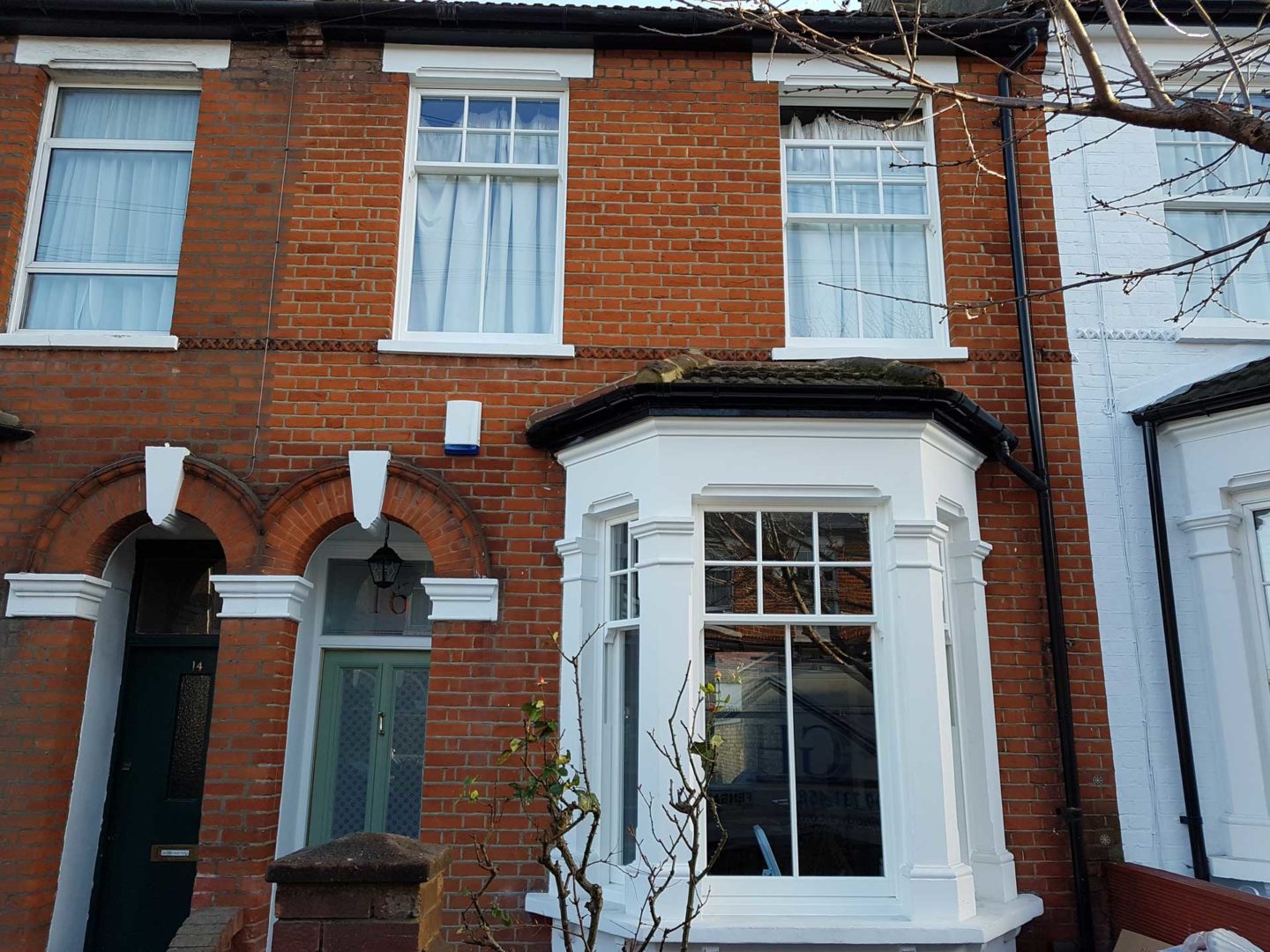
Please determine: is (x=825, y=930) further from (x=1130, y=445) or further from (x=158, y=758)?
(x=158, y=758)

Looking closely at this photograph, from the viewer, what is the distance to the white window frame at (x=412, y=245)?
6.41 metres

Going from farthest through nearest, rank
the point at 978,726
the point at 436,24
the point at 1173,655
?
1. the point at 436,24
2. the point at 1173,655
3. the point at 978,726

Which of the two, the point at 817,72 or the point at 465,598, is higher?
the point at 817,72


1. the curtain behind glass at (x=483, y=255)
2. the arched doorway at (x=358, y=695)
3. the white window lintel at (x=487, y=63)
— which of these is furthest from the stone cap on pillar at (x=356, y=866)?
the white window lintel at (x=487, y=63)

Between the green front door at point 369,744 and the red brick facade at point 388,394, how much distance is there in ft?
2.57

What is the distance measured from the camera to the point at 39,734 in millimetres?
5793

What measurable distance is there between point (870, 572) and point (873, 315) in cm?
211

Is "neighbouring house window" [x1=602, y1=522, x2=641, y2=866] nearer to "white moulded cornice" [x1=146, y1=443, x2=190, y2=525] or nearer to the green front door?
the green front door

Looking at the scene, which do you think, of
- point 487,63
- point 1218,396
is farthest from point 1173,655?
point 487,63

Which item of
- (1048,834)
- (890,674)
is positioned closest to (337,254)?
(890,674)

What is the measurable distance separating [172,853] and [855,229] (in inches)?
243

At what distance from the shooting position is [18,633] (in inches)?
234

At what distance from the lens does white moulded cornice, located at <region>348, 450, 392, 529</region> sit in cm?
612

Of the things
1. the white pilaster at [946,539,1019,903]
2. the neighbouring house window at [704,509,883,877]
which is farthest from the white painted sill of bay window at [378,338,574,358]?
the white pilaster at [946,539,1019,903]
